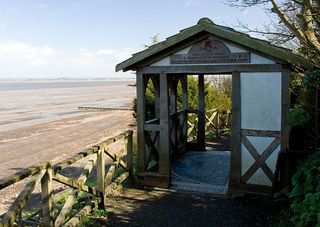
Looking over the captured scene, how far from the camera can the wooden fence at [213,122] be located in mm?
14584

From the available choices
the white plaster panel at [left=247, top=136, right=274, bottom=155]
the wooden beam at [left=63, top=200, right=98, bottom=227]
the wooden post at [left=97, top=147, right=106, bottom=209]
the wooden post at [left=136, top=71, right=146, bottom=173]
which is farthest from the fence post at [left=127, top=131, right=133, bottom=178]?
the white plaster panel at [left=247, top=136, right=274, bottom=155]

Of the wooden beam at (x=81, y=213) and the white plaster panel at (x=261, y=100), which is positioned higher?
the white plaster panel at (x=261, y=100)

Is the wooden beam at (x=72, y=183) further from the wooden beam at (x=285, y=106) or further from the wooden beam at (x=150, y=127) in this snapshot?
the wooden beam at (x=285, y=106)

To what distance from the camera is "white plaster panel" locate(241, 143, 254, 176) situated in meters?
7.80

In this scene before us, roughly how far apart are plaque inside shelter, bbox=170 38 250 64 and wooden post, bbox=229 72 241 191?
358 mm

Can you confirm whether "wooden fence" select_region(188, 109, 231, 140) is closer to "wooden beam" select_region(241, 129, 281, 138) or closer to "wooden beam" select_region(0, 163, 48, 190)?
"wooden beam" select_region(241, 129, 281, 138)

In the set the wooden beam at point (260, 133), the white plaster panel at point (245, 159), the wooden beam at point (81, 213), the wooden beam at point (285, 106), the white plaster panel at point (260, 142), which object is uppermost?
the wooden beam at point (285, 106)

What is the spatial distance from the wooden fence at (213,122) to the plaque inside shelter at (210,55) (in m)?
6.12

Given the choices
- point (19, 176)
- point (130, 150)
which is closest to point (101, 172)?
point (130, 150)

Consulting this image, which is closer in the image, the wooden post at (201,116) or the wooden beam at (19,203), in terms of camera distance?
the wooden beam at (19,203)

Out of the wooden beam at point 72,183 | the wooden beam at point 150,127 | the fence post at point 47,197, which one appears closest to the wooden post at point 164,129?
the wooden beam at point 150,127

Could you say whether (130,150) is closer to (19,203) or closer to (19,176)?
(19,176)

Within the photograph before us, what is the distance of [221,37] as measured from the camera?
Result: 7664 mm

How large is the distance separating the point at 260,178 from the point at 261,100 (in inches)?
67.3
